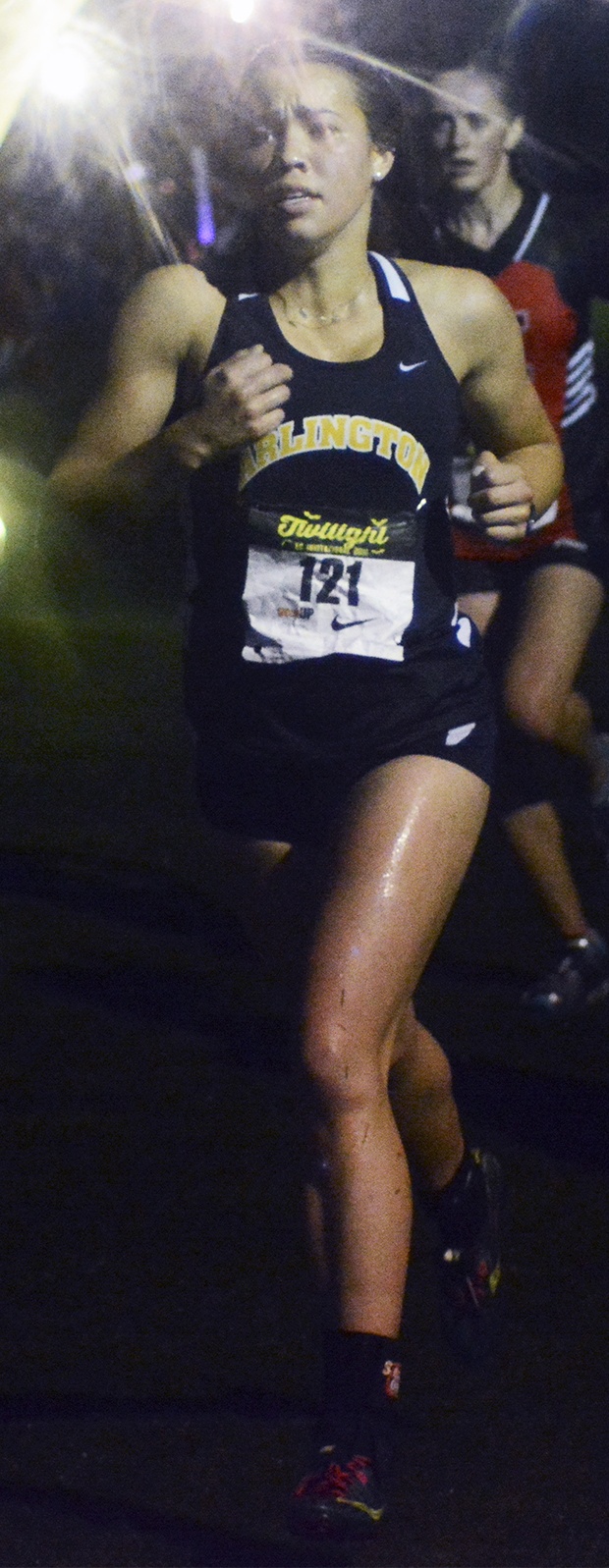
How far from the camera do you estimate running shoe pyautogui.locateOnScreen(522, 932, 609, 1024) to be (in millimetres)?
3811

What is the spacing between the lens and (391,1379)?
2088 mm

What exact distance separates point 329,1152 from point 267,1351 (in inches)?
22.3

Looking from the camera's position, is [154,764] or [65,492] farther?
[154,764]

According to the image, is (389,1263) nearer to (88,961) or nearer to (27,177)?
(88,961)

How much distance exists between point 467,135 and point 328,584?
1.72 m

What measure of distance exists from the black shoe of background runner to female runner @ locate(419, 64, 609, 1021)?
3.85 feet

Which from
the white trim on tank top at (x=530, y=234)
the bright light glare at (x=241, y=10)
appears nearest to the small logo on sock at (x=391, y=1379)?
the bright light glare at (x=241, y=10)

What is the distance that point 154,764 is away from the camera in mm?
6340

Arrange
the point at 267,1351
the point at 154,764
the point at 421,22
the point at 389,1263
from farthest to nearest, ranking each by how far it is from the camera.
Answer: the point at 154,764
the point at 421,22
the point at 267,1351
the point at 389,1263

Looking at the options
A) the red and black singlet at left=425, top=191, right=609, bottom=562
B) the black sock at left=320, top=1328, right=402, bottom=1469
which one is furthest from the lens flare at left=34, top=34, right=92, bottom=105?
the black sock at left=320, top=1328, right=402, bottom=1469

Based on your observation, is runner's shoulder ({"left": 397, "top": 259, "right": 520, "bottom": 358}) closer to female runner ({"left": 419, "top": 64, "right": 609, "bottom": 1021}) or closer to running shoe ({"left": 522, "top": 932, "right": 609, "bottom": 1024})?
female runner ({"left": 419, "top": 64, "right": 609, "bottom": 1021})

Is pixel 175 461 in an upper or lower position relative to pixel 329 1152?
upper

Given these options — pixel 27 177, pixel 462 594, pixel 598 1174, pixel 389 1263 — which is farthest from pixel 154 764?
pixel 389 1263

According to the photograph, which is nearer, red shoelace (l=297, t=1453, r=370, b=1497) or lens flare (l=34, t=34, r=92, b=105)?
red shoelace (l=297, t=1453, r=370, b=1497)
